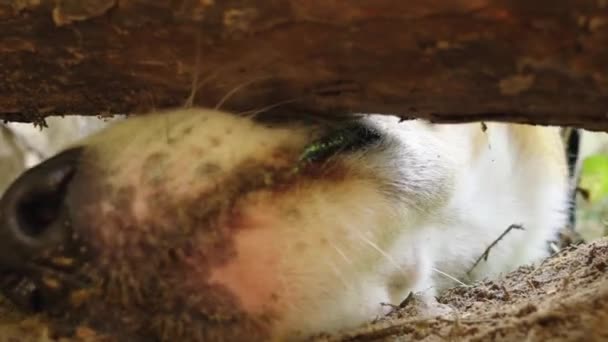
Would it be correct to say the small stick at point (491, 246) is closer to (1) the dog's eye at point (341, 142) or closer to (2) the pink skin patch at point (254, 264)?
(1) the dog's eye at point (341, 142)

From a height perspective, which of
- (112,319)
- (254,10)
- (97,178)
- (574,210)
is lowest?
(112,319)

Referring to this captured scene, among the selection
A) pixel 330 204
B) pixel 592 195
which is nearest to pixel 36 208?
pixel 330 204

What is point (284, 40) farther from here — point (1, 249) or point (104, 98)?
point (1, 249)

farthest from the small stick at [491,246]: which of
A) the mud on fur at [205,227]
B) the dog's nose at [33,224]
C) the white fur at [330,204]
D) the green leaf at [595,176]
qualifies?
the dog's nose at [33,224]

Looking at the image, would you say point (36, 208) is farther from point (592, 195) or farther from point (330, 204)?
point (592, 195)

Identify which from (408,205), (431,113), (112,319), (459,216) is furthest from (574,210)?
(112,319)

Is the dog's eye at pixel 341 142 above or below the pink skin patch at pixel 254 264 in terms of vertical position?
above

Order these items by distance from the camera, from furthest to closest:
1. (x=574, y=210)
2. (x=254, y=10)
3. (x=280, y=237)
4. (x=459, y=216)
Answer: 1. (x=574, y=210)
2. (x=459, y=216)
3. (x=280, y=237)
4. (x=254, y=10)
